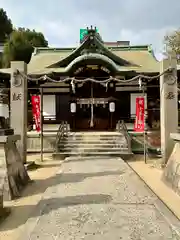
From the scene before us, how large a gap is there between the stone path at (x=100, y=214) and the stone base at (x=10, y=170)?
89cm

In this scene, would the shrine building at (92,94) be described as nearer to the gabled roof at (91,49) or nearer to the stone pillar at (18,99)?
the gabled roof at (91,49)

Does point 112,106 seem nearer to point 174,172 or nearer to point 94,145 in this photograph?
point 94,145

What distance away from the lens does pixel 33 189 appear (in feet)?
25.2

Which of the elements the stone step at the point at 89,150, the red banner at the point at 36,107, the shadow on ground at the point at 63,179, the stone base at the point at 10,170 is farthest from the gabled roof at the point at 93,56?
the stone base at the point at 10,170

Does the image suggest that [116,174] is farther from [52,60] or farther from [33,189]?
[52,60]

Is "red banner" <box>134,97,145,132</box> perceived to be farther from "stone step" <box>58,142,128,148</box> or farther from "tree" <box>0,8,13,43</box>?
"tree" <box>0,8,13,43</box>

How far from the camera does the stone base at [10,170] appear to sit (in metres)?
6.61

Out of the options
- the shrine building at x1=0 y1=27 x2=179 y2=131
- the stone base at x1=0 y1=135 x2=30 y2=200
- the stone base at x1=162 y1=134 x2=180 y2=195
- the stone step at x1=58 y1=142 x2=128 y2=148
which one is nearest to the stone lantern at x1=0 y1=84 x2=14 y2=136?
the stone base at x1=0 y1=135 x2=30 y2=200

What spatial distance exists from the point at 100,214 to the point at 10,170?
9.92 ft

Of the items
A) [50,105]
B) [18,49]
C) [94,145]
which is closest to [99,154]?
[94,145]

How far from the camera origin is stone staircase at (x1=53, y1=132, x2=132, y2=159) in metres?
13.9

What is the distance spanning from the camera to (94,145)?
14742 mm

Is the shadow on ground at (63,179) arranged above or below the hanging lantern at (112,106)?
below

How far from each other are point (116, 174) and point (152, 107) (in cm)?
1192
